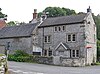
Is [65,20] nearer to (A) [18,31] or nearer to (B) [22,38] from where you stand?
(B) [22,38]

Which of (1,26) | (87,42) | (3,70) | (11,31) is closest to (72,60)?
(87,42)

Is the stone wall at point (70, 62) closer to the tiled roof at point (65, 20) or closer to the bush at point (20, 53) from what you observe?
the tiled roof at point (65, 20)

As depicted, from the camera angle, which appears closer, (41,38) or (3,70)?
(3,70)

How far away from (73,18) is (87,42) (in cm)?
558

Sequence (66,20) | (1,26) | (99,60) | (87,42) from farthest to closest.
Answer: (1,26), (99,60), (66,20), (87,42)

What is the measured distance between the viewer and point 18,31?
2104 inches

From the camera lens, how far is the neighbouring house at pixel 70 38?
1725 inches

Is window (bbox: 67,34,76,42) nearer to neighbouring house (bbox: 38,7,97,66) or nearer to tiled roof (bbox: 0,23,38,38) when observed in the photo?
neighbouring house (bbox: 38,7,97,66)

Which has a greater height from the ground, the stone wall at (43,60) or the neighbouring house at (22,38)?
the neighbouring house at (22,38)

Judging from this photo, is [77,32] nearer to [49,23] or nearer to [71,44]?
[71,44]

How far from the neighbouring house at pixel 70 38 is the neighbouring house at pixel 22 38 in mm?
1433

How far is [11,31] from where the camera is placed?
5509cm

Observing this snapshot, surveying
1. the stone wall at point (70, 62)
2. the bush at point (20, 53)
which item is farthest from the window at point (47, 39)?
the stone wall at point (70, 62)

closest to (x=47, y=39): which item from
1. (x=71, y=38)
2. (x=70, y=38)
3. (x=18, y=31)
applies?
(x=70, y=38)
